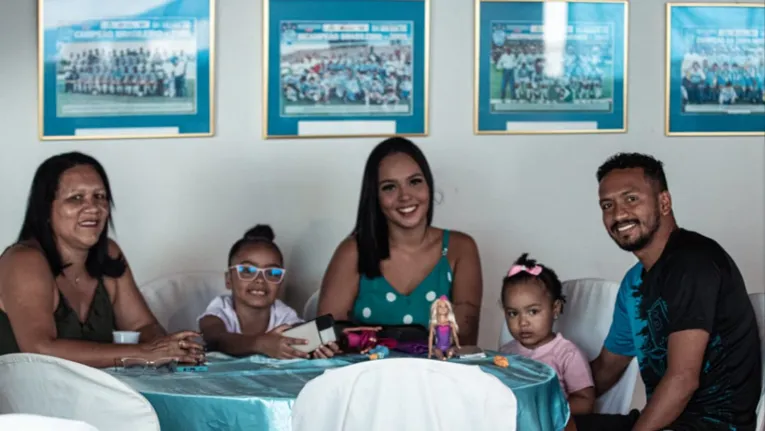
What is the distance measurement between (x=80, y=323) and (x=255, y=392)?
1026 millimetres

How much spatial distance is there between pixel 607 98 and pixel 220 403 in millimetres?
2747

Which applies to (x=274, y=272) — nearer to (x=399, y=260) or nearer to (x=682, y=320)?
(x=399, y=260)

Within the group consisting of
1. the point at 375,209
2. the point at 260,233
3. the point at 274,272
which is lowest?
the point at 274,272

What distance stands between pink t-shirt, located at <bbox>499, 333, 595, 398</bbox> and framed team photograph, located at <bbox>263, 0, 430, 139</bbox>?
4.60 feet

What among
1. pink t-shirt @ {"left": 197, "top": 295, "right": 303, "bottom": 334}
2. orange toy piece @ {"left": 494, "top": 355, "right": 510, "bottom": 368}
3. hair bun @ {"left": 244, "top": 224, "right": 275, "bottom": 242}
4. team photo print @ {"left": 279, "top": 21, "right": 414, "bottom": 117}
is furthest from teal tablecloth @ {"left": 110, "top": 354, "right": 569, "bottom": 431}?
team photo print @ {"left": 279, "top": 21, "right": 414, "bottom": 117}

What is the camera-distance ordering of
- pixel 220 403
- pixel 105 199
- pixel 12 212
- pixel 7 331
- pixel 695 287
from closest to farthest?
pixel 220 403 → pixel 695 287 → pixel 7 331 → pixel 105 199 → pixel 12 212

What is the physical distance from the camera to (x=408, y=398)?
7.72 ft

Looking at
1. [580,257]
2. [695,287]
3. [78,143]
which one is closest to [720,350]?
[695,287]

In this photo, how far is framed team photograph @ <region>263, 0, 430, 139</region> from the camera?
4602 mm

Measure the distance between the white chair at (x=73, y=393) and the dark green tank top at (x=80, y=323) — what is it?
0.90 meters

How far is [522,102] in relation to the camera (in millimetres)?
4691

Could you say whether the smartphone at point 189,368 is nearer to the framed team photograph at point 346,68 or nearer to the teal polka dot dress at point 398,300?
the teal polka dot dress at point 398,300

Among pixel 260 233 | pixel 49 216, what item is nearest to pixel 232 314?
pixel 260 233

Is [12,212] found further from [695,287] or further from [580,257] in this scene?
[695,287]
